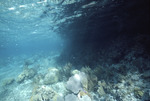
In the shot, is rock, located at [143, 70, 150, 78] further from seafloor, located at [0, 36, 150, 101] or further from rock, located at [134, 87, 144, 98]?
rock, located at [134, 87, 144, 98]

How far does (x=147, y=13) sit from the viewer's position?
1133 centimetres

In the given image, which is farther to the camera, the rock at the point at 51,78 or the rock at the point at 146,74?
the rock at the point at 51,78

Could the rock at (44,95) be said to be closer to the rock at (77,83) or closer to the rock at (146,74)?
the rock at (77,83)

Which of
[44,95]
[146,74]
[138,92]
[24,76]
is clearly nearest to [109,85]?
[138,92]

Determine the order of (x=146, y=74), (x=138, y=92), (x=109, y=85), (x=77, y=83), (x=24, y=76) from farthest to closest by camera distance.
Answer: (x=24, y=76)
(x=77, y=83)
(x=109, y=85)
(x=146, y=74)
(x=138, y=92)

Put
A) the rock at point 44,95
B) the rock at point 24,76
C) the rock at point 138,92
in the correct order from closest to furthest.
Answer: the rock at point 138,92 < the rock at point 44,95 < the rock at point 24,76

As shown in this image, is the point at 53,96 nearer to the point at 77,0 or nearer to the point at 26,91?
the point at 26,91

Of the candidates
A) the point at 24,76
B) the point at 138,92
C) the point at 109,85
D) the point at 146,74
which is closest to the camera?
the point at 138,92

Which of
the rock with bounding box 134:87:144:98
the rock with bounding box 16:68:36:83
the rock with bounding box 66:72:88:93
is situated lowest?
the rock with bounding box 16:68:36:83

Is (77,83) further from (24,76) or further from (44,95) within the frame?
(24,76)

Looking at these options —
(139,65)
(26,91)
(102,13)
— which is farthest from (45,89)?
(102,13)

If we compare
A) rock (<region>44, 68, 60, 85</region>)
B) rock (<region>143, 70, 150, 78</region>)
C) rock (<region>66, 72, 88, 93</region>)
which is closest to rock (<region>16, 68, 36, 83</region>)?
rock (<region>44, 68, 60, 85</region>)

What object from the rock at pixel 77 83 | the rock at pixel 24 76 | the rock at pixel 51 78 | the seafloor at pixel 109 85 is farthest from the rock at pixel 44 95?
the rock at pixel 24 76

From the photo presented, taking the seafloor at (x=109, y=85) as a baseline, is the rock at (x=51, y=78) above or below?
below
